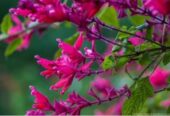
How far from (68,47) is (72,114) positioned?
0.15 metres

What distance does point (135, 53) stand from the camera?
1040 millimetres

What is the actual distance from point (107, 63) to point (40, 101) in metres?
0.19

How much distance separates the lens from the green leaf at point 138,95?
109 centimetres

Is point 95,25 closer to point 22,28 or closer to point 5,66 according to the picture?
point 22,28

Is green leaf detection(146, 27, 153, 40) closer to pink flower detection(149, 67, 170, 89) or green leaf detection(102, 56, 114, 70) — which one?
green leaf detection(102, 56, 114, 70)

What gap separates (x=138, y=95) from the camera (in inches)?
42.9

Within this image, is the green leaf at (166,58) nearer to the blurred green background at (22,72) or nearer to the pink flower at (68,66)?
the pink flower at (68,66)

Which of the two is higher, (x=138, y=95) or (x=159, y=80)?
(x=138, y=95)

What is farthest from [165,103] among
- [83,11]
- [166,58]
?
[83,11]

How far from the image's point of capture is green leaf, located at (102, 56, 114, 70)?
1.02m

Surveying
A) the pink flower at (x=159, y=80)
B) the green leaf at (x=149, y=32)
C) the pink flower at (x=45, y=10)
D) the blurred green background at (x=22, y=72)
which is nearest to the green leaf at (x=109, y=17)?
the green leaf at (x=149, y=32)

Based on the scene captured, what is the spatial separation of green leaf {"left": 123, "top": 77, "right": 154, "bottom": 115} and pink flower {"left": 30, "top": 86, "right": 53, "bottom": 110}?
160 mm

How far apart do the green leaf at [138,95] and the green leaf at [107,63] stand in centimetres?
10

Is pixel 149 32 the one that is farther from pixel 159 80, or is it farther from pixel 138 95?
pixel 159 80
